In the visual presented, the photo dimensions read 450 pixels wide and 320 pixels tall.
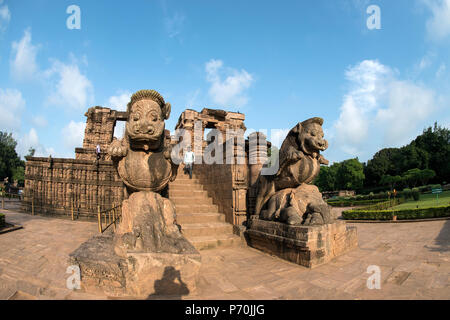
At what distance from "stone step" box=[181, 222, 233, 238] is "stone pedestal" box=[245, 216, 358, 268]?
3.38ft

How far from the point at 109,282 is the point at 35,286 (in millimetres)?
1140

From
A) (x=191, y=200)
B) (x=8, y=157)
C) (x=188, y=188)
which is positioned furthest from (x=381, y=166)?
(x=8, y=157)

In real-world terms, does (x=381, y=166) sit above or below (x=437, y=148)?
below

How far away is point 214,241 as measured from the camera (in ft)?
16.5

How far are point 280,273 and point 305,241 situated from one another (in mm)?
664

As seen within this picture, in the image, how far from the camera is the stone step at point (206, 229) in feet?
17.2

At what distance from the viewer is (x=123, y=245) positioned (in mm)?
2738

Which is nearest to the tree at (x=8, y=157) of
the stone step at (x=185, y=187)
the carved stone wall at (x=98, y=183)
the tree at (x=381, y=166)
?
the carved stone wall at (x=98, y=183)

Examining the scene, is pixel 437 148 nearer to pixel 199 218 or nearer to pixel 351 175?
pixel 351 175

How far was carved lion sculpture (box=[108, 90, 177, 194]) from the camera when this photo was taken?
312 centimetres

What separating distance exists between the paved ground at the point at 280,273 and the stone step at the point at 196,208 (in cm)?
178

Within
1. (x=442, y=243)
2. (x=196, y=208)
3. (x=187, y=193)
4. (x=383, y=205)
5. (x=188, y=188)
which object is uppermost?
(x=188, y=188)

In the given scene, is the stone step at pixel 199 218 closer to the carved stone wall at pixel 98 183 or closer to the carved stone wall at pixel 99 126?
the carved stone wall at pixel 98 183

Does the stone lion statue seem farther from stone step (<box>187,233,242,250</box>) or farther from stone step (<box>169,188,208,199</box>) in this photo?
stone step (<box>169,188,208,199</box>)
